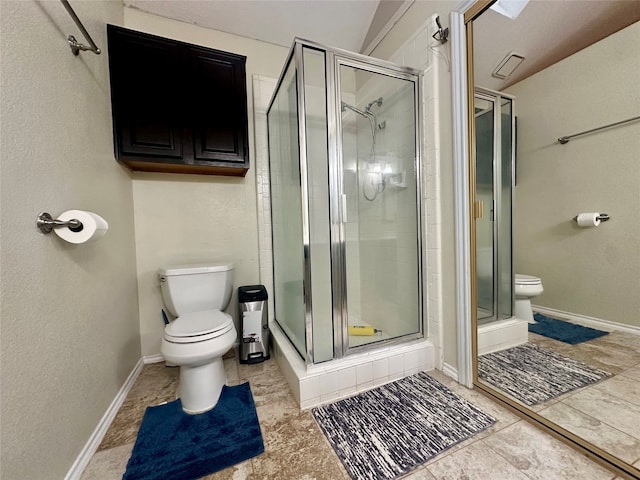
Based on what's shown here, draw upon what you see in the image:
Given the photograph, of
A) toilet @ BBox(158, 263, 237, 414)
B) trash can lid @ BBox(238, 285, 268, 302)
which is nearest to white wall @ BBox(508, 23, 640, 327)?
trash can lid @ BBox(238, 285, 268, 302)

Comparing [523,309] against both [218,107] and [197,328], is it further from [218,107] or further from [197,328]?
[218,107]

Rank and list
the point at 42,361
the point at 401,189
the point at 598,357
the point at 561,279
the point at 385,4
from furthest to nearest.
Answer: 1. the point at 385,4
2. the point at 401,189
3. the point at 561,279
4. the point at 598,357
5. the point at 42,361

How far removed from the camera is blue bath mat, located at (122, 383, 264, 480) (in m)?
1.00

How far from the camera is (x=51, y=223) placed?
0.89 metres

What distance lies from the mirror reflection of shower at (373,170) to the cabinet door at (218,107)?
93 cm

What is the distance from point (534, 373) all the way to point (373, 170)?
1.62m

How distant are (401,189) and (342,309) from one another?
977 millimetres

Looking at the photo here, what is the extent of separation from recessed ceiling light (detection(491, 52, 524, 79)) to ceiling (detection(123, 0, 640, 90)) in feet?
0.08

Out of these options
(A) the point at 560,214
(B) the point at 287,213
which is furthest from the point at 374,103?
(A) the point at 560,214

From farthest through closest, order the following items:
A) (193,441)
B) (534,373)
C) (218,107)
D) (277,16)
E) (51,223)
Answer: (277,16) → (218,107) → (534,373) → (193,441) → (51,223)

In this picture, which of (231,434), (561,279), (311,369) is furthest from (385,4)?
(231,434)

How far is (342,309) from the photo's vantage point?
4.97 ft

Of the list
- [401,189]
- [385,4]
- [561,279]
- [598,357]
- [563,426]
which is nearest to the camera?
[563,426]

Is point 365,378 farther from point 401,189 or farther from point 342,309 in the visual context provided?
point 401,189
